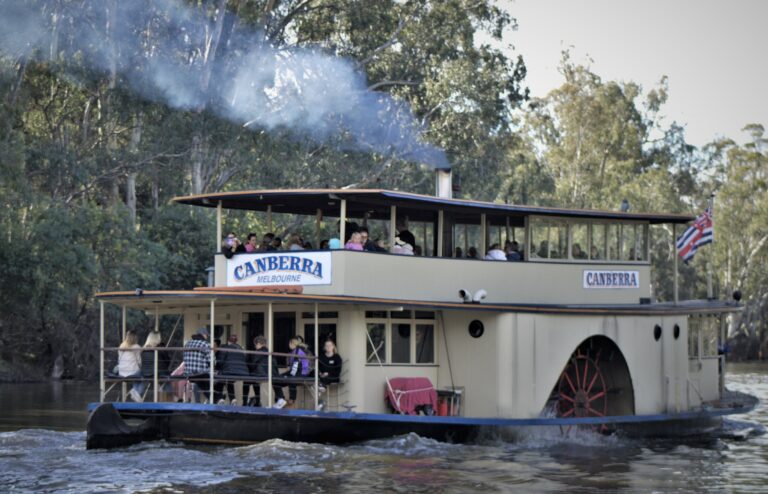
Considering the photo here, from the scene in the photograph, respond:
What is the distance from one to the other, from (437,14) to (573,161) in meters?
23.5

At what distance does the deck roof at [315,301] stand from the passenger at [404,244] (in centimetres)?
99

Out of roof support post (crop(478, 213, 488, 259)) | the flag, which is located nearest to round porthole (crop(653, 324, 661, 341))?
the flag

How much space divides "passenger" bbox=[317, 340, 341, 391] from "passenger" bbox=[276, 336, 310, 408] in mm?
229

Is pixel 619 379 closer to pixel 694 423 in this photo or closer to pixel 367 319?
pixel 694 423

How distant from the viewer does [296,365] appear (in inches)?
726

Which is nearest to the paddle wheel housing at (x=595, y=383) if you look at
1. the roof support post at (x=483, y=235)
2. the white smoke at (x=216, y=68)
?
the roof support post at (x=483, y=235)

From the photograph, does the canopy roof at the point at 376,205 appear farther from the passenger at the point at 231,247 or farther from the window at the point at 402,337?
the window at the point at 402,337

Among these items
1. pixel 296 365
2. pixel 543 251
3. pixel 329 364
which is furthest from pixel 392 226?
pixel 543 251

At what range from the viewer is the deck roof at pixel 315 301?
17875mm

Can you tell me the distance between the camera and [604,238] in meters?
22.7

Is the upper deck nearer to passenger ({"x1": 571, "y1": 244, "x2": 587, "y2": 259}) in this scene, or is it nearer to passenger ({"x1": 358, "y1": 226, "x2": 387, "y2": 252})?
passenger ({"x1": 571, "y1": 244, "x2": 587, "y2": 259})

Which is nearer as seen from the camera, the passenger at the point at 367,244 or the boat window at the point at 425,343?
the passenger at the point at 367,244

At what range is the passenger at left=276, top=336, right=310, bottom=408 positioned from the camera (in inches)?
726

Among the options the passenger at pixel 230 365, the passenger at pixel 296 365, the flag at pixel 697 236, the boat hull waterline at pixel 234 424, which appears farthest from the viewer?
the flag at pixel 697 236
